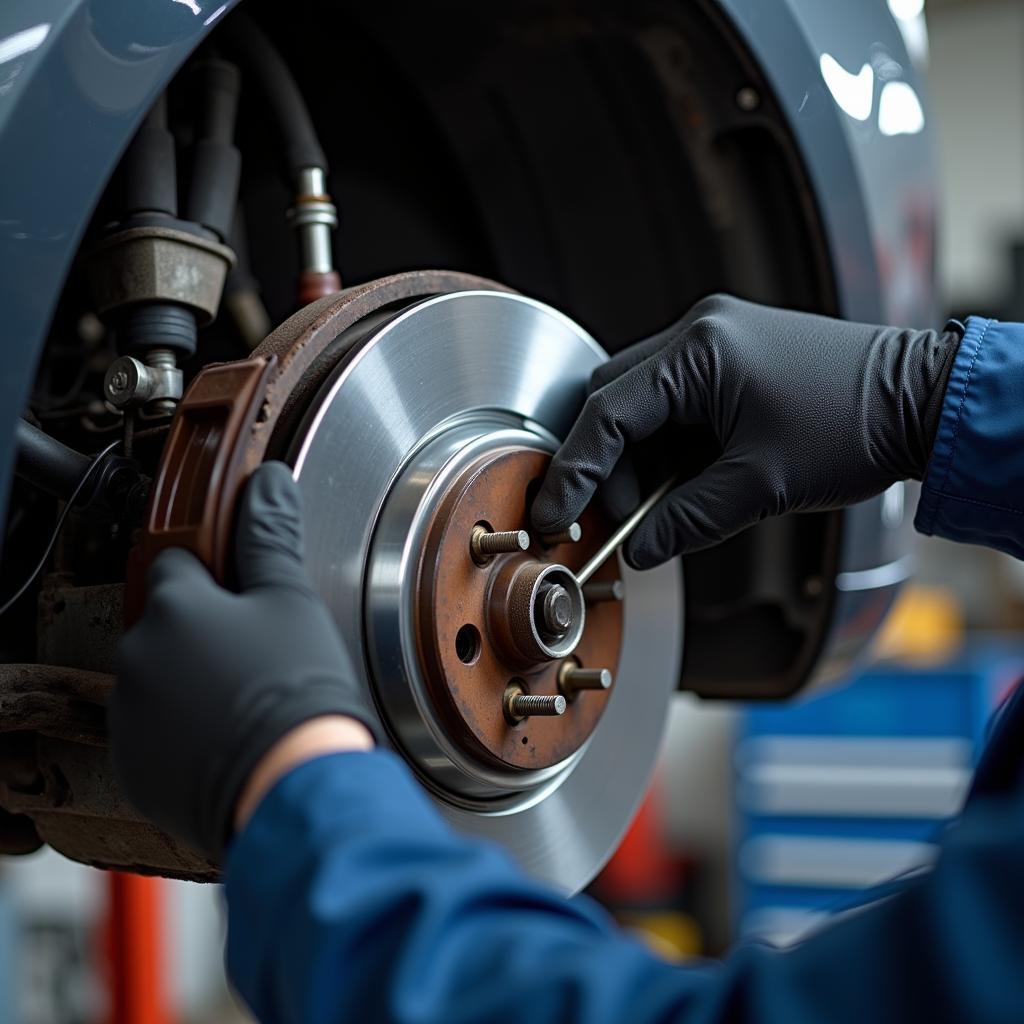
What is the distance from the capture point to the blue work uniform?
372mm

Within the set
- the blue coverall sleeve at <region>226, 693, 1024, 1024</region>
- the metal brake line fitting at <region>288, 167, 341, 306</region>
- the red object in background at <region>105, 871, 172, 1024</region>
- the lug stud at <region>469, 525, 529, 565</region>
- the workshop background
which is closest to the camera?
the blue coverall sleeve at <region>226, 693, 1024, 1024</region>

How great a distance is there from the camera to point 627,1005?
39 cm

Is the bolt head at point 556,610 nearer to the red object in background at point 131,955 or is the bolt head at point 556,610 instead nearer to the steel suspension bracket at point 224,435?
the steel suspension bracket at point 224,435

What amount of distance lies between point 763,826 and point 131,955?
64.3 inches

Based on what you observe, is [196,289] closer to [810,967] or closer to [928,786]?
[810,967]

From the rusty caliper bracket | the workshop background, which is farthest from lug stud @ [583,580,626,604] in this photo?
the workshop background

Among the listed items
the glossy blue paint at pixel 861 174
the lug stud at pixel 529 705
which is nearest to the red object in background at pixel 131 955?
the glossy blue paint at pixel 861 174

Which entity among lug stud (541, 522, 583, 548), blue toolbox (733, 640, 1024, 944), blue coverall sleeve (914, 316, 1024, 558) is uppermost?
blue coverall sleeve (914, 316, 1024, 558)

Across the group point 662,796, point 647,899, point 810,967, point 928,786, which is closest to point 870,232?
point 810,967

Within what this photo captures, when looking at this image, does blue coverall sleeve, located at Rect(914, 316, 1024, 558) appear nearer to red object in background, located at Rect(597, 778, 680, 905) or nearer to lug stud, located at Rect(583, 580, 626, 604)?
lug stud, located at Rect(583, 580, 626, 604)

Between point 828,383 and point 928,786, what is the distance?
2394 millimetres

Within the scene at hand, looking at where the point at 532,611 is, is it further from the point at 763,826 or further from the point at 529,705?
the point at 763,826

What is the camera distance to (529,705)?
62cm

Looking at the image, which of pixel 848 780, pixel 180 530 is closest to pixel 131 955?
pixel 848 780
